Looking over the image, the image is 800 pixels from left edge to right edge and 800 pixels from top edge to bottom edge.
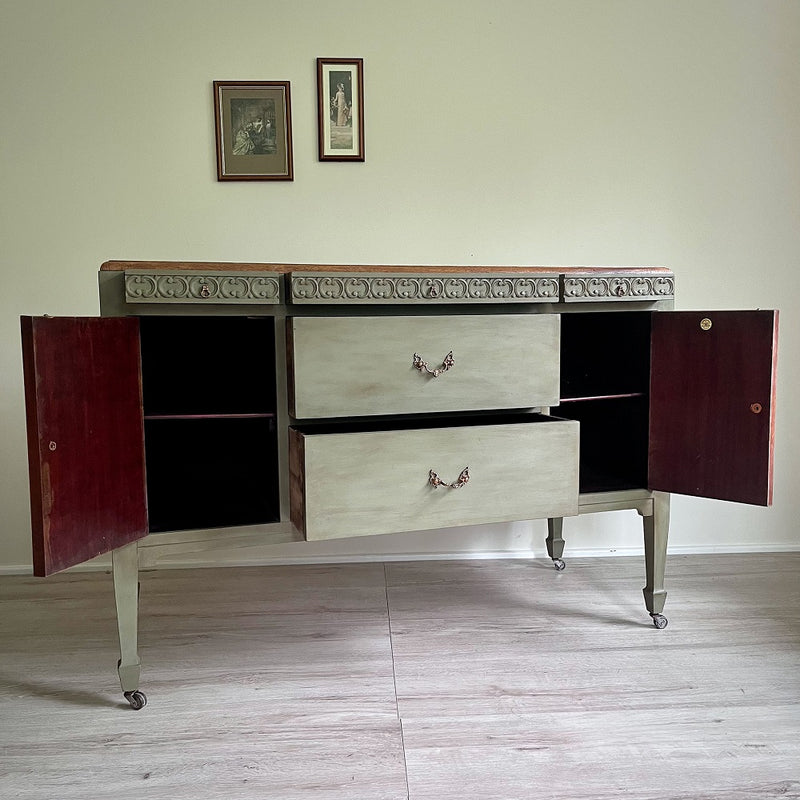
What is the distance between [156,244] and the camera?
2.29 m

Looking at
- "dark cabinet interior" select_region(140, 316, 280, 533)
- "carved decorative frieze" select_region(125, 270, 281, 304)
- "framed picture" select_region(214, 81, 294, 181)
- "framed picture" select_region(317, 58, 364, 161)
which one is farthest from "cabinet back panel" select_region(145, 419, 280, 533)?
"framed picture" select_region(317, 58, 364, 161)

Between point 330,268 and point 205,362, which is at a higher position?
point 330,268

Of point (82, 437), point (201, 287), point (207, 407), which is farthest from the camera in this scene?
point (207, 407)

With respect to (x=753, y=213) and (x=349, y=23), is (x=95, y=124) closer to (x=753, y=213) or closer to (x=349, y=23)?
(x=349, y=23)

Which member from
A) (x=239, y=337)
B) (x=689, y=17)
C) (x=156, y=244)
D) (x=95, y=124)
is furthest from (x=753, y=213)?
(x=95, y=124)

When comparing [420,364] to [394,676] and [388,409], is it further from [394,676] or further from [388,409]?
[394,676]

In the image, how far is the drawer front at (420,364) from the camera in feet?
5.02

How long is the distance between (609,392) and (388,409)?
759mm

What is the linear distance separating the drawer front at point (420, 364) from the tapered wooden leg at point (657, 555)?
450 millimetres

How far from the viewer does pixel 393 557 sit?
247 centimetres

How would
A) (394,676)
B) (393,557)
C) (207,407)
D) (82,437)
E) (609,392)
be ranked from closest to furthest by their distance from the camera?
(82,437) < (394,676) < (207,407) < (609,392) < (393,557)

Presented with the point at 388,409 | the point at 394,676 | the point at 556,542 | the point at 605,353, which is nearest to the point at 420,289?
the point at 388,409

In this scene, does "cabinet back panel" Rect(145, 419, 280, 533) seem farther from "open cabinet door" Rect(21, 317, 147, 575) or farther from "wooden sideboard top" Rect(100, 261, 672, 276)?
"wooden sideboard top" Rect(100, 261, 672, 276)

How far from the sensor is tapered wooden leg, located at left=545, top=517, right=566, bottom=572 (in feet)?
7.80
